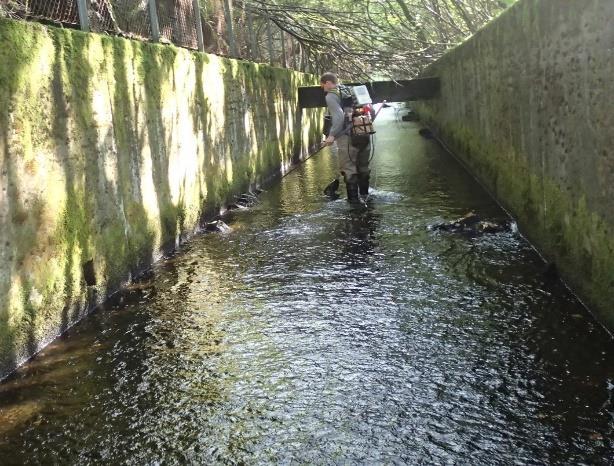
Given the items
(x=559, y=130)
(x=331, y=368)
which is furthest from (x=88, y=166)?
(x=559, y=130)

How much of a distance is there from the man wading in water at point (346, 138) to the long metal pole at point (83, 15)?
462 centimetres

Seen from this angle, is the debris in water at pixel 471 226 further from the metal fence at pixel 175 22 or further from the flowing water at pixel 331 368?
the metal fence at pixel 175 22

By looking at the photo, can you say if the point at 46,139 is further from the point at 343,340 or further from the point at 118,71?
the point at 343,340

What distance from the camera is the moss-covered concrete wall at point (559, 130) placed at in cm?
467

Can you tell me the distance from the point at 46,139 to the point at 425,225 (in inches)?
196

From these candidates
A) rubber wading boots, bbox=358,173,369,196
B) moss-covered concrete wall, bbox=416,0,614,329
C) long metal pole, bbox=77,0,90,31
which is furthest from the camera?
rubber wading boots, bbox=358,173,369,196

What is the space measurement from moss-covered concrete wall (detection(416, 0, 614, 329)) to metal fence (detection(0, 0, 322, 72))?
463 centimetres

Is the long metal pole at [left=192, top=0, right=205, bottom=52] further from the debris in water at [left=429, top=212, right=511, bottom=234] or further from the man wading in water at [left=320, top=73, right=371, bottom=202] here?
the debris in water at [left=429, top=212, right=511, bottom=234]

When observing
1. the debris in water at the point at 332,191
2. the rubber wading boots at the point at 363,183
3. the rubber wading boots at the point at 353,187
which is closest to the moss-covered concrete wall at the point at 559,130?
the rubber wading boots at the point at 363,183

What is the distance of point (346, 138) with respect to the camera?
1046cm

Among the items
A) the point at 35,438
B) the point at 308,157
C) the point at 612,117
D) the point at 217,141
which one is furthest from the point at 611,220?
the point at 308,157

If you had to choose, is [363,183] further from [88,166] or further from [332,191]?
[88,166]

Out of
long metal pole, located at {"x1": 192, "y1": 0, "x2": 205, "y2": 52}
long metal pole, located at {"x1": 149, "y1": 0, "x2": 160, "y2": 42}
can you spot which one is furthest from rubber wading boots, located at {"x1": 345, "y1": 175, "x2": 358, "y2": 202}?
long metal pole, located at {"x1": 149, "y1": 0, "x2": 160, "y2": 42}

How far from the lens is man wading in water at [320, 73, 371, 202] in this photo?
10305 mm
